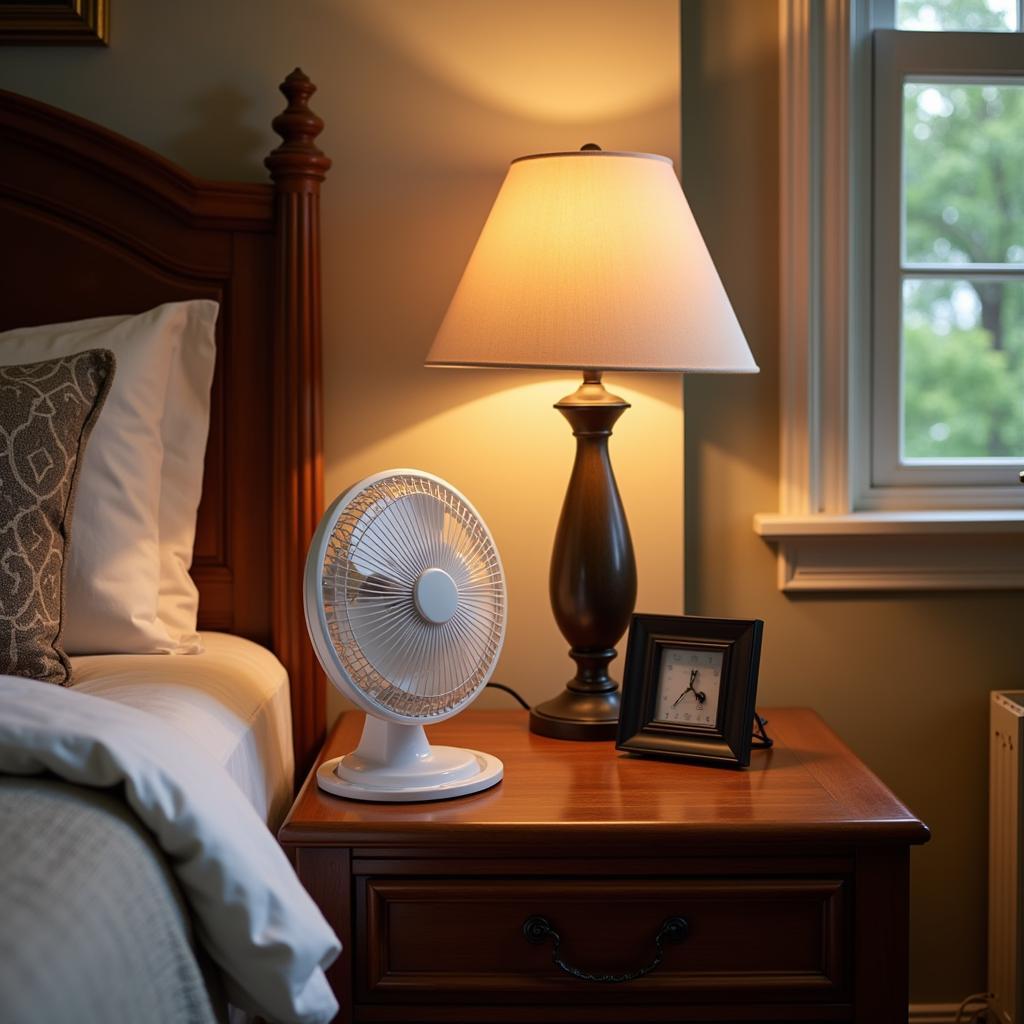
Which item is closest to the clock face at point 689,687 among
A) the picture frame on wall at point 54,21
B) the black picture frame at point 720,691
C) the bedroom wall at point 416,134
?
the black picture frame at point 720,691

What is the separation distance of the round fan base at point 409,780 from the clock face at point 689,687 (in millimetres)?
236

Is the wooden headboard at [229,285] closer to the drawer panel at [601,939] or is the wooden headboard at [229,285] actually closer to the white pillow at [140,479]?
the white pillow at [140,479]

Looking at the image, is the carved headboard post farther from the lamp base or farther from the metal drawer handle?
the metal drawer handle

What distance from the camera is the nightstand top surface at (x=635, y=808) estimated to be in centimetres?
137

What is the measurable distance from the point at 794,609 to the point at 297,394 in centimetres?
86

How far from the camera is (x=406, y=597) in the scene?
146 cm

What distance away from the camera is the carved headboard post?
70.6 inches

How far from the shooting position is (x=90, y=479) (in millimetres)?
1613

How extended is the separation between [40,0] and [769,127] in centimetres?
111

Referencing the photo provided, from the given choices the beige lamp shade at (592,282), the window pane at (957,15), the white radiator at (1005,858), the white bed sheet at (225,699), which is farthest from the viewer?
the window pane at (957,15)

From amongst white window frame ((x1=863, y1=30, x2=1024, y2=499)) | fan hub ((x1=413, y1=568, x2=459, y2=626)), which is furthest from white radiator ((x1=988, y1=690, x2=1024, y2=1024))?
fan hub ((x1=413, y1=568, x2=459, y2=626))

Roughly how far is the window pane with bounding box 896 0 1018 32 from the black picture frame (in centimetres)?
107

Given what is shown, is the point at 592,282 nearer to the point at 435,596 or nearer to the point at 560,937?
the point at 435,596

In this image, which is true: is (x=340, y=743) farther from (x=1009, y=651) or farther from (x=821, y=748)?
(x=1009, y=651)
